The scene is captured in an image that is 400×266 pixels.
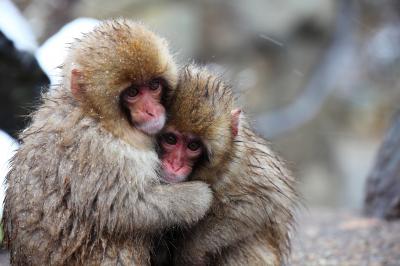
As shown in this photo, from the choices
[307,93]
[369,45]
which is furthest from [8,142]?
[369,45]

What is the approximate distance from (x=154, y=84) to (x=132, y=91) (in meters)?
0.12

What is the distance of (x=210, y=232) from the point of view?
4.28 meters

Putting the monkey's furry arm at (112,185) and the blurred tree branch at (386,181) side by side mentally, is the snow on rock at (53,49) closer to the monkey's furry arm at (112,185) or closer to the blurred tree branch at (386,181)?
the monkey's furry arm at (112,185)

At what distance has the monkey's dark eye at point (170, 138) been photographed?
165 inches

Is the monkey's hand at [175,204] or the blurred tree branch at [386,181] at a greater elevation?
the blurred tree branch at [386,181]

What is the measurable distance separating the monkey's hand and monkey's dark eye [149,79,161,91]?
0.52 metres

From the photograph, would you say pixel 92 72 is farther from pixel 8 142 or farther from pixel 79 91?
pixel 8 142

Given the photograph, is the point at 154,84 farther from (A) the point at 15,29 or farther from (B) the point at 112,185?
(A) the point at 15,29

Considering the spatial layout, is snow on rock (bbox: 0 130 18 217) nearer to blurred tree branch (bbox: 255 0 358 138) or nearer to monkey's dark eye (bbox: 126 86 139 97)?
monkey's dark eye (bbox: 126 86 139 97)

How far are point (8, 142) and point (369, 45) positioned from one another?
54.7 ft

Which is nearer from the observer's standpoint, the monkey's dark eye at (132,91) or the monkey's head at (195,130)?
the monkey's dark eye at (132,91)

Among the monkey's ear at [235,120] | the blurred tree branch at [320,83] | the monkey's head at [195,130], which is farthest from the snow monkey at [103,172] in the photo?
the blurred tree branch at [320,83]

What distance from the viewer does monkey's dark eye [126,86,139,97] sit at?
406 centimetres

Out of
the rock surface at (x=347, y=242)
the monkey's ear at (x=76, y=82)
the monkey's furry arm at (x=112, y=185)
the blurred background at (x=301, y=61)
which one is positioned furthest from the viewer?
the blurred background at (x=301, y=61)
